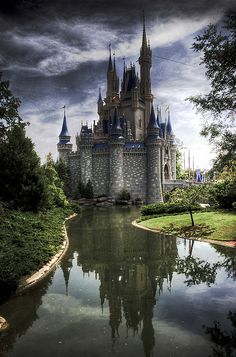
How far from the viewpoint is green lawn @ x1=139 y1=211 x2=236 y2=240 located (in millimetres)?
21391

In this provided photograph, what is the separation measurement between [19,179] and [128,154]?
40.4 m

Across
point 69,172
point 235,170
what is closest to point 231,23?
point 235,170

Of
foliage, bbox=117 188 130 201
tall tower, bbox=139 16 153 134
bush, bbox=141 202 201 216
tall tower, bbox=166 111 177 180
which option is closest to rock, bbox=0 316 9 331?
bush, bbox=141 202 201 216

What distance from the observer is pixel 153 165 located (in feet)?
208

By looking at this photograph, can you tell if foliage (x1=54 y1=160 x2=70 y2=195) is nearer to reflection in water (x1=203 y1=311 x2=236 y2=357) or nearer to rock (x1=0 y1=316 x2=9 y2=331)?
rock (x1=0 y1=316 x2=9 y2=331)

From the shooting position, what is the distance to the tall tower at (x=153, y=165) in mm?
62906

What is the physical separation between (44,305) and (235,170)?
821cm

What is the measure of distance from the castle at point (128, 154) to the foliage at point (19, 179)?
119ft

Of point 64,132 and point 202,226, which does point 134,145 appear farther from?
point 202,226

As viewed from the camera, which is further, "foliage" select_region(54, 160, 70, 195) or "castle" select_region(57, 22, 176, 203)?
"foliage" select_region(54, 160, 70, 195)

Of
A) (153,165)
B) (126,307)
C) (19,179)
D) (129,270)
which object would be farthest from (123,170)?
(126,307)

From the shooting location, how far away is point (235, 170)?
39.2 ft

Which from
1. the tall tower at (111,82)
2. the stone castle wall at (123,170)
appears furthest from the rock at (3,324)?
the tall tower at (111,82)

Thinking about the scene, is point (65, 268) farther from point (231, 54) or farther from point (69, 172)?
point (69, 172)
